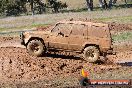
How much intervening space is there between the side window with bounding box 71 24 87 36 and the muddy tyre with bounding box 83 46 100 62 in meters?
0.78

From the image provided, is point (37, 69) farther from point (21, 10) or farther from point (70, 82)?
point (21, 10)

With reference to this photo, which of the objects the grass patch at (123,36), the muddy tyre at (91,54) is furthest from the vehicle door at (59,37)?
the grass patch at (123,36)

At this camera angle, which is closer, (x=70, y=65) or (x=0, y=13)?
(x=70, y=65)

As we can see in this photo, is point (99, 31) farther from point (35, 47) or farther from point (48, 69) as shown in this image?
point (48, 69)

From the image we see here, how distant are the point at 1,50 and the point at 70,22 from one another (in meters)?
3.86

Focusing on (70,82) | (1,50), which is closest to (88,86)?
(70,82)

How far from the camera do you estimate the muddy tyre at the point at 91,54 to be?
18281 mm

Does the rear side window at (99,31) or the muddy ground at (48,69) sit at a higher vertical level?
the rear side window at (99,31)

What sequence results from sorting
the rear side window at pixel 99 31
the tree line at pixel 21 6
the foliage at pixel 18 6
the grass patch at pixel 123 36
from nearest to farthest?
the rear side window at pixel 99 31, the grass patch at pixel 123 36, the tree line at pixel 21 6, the foliage at pixel 18 6

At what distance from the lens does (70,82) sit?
48.0ft

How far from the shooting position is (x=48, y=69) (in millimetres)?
16906

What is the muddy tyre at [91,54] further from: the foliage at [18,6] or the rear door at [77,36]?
the foliage at [18,6]

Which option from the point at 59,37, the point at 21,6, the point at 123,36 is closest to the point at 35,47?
the point at 59,37

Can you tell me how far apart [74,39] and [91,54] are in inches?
42.8
